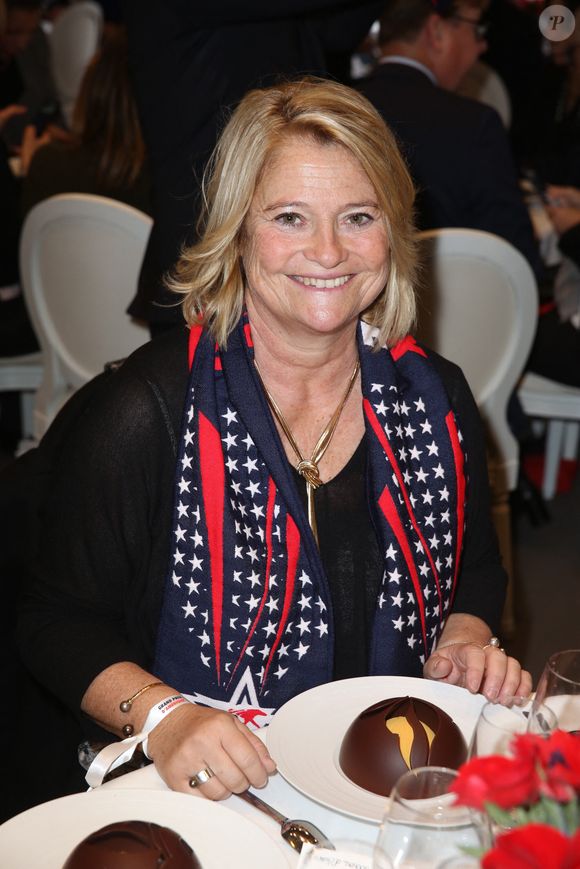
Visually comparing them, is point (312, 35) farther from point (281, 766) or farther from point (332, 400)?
point (281, 766)

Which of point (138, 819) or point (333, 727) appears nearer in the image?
point (138, 819)

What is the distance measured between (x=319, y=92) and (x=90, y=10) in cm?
599

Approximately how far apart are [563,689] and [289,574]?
0.64 m

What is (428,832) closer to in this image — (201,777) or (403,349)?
(201,777)

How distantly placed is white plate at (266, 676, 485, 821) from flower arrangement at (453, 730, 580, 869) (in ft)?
1.33

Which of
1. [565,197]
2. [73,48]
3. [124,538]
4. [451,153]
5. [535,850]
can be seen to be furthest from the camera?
[73,48]

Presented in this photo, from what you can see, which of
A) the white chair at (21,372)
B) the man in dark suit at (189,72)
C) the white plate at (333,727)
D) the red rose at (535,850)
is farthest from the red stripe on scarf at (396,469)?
the white chair at (21,372)

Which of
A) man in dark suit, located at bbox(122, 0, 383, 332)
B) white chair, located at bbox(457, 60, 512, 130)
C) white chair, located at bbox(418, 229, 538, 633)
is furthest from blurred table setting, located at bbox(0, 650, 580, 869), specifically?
white chair, located at bbox(457, 60, 512, 130)

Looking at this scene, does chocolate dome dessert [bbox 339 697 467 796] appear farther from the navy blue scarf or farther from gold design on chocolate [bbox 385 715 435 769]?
the navy blue scarf

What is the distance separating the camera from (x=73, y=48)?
688 centimetres

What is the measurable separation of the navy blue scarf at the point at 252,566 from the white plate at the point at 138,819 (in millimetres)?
493

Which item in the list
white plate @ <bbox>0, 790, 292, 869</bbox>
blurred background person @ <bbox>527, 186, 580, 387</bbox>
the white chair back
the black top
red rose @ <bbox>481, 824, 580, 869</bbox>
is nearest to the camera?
red rose @ <bbox>481, 824, 580, 869</bbox>

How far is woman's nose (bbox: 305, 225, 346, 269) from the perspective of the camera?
1.63 metres

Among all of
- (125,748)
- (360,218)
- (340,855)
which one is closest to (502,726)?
(340,855)
